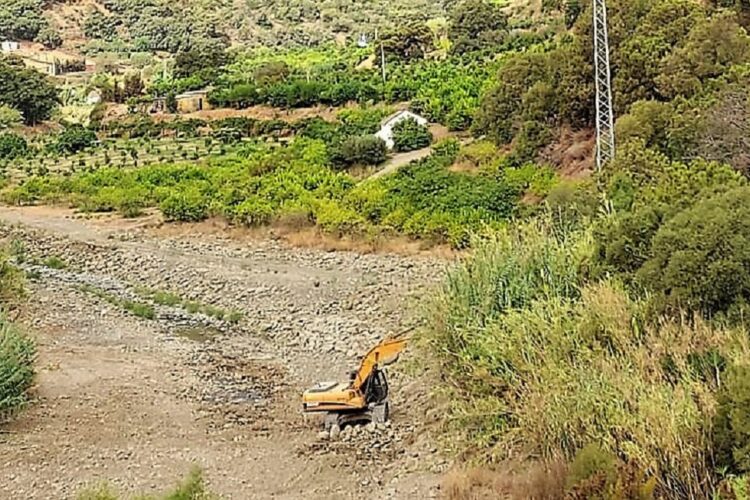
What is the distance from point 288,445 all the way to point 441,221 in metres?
15.1

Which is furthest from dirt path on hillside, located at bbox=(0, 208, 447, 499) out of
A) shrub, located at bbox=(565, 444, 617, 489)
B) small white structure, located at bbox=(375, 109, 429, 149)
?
small white structure, located at bbox=(375, 109, 429, 149)

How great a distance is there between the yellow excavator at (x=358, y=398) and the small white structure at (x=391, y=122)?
26006mm

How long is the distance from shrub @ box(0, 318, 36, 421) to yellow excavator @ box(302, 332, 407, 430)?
461cm

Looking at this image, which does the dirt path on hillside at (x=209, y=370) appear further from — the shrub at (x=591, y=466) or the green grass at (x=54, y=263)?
the shrub at (x=591, y=466)

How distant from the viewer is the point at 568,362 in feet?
37.6

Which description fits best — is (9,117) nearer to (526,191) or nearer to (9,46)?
(9,46)

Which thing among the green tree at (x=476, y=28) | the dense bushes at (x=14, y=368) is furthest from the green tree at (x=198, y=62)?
the dense bushes at (x=14, y=368)

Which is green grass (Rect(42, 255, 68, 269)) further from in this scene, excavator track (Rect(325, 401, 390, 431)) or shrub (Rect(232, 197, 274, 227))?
excavator track (Rect(325, 401, 390, 431))

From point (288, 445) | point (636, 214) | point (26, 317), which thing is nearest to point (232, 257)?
point (26, 317)

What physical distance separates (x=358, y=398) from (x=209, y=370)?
5.11 meters

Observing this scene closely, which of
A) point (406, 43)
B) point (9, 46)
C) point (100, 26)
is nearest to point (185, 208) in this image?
point (406, 43)

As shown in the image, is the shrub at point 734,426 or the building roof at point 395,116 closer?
the shrub at point 734,426

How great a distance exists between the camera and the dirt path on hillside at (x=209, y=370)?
13.9 meters

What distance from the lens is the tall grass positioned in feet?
30.4
